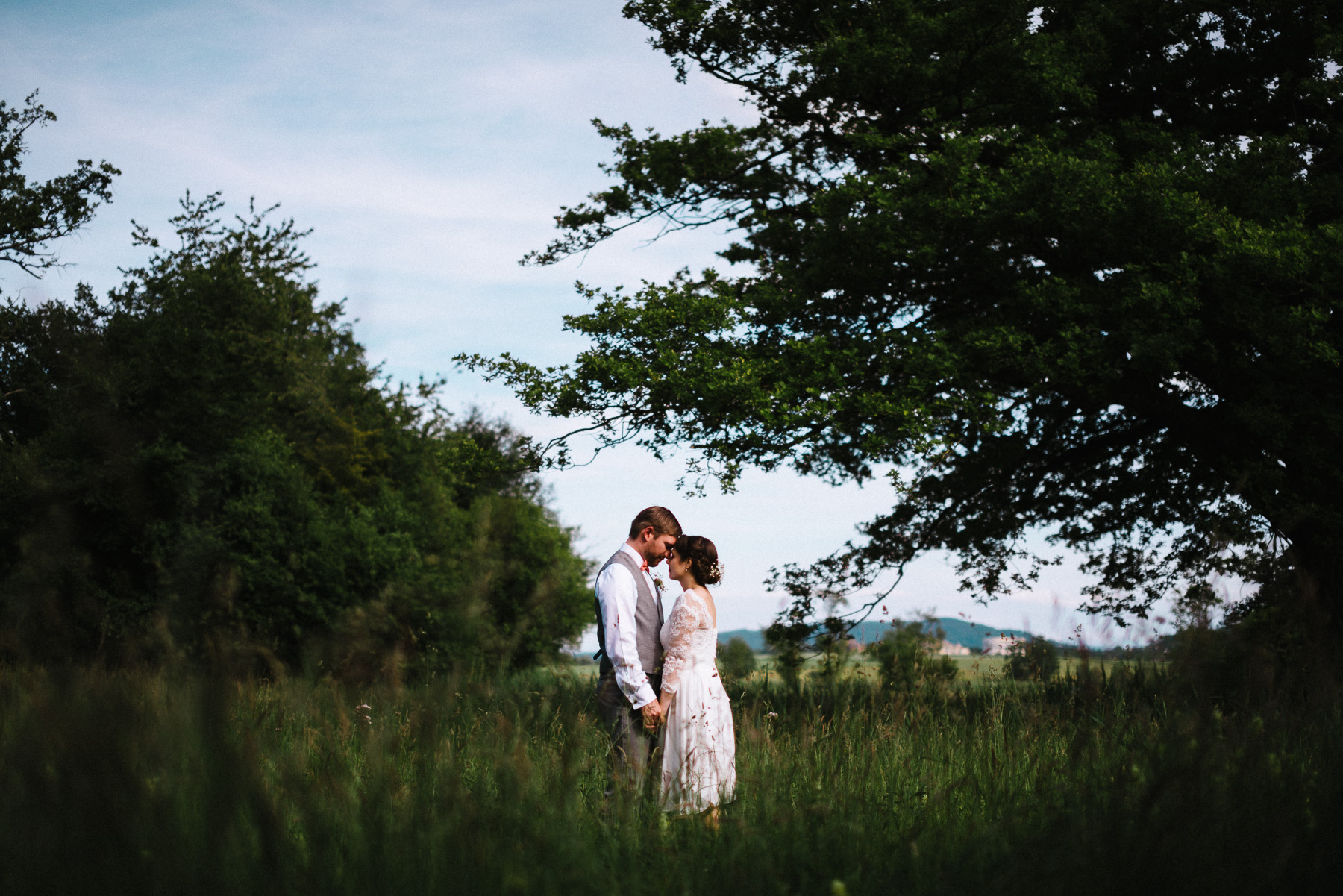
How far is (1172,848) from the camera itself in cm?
333

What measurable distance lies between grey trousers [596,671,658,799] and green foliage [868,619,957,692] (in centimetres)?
293

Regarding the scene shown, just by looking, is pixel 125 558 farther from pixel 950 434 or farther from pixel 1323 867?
pixel 1323 867

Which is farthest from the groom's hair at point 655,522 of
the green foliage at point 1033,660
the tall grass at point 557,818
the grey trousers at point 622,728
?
the green foliage at point 1033,660

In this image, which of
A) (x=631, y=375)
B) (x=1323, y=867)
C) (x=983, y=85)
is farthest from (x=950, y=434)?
(x=1323, y=867)

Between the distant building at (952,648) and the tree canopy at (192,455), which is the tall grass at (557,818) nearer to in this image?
the distant building at (952,648)

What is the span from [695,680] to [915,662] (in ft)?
11.4

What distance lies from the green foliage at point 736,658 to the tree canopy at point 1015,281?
2.05m

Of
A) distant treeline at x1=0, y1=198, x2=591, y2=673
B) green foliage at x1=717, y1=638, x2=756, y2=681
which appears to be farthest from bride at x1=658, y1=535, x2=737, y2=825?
distant treeline at x1=0, y1=198, x2=591, y2=673

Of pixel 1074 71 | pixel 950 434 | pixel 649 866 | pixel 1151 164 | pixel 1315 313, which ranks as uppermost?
pixel 1074 71

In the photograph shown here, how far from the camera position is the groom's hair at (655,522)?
605cm

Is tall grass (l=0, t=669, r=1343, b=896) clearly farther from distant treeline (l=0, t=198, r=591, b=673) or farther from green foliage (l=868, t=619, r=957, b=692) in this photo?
distant treeline (l=0, t=198, r=591, b=673)

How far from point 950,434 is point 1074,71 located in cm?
473

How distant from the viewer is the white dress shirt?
5520 millimetres

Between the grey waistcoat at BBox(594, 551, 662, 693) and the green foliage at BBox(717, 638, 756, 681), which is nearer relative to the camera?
the grey waistcoat at BBox(594, 551, 662, 693)
